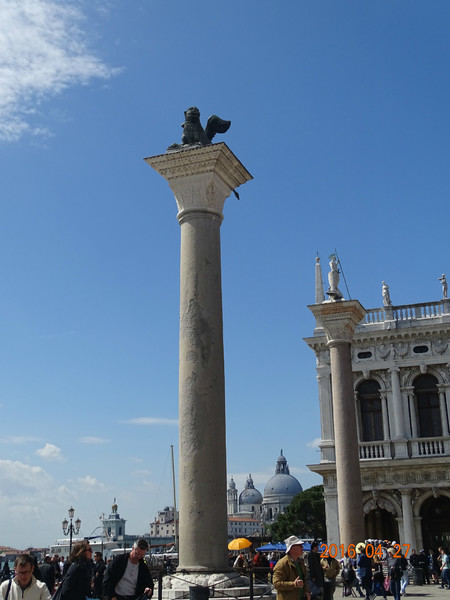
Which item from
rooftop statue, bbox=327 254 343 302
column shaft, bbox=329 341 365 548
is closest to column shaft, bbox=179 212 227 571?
column shaft, bbox=329 341 365 548

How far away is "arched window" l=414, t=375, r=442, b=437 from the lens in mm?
36156

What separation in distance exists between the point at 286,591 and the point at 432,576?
25.2 metres

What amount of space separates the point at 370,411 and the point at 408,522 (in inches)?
222

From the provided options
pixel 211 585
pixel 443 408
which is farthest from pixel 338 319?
pixel 443 408

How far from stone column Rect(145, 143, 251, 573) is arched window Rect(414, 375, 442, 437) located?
86.5 ft

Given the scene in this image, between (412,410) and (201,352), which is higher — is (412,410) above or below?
above

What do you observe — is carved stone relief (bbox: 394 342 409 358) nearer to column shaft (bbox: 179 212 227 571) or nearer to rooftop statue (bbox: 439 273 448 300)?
rooftop statue (bbox: 439 273 448 300)

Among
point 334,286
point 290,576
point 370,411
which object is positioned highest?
point 334,286

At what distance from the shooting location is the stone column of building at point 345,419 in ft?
59.8

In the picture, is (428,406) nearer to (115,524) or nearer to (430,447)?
(430,447)

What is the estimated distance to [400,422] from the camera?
1420 inches

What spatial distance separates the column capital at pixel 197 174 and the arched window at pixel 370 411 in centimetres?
2645

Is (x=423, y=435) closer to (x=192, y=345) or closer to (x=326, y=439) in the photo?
(x=326, y=439)

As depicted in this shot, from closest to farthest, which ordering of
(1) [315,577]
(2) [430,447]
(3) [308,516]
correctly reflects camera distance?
(1) [315,577] → (2) [430,447] → (3) [308,516]
